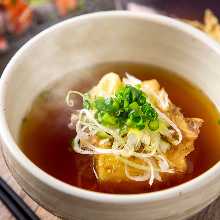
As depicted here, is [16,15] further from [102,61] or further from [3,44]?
[102,61]

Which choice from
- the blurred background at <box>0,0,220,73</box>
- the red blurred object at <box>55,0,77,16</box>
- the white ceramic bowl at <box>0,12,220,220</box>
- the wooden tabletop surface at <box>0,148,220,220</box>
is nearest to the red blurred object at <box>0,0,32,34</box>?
the blurred background at <box>0,0,220,73</box>

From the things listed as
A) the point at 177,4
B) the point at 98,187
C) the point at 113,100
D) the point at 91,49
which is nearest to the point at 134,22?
the point at 91,49

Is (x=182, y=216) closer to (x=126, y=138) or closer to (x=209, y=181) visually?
(x=209, y=181)

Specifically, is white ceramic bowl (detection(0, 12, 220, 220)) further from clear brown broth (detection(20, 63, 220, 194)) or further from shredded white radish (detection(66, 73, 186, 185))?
shredded white radish (detection(66, 73, 186, 185))

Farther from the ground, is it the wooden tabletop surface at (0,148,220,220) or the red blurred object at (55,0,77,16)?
the wooden tabletop surface at (0,148,220,220)

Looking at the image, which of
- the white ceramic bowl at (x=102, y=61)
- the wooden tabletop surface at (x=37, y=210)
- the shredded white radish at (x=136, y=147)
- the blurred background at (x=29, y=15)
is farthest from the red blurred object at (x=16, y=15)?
the shredded white radish at (x=136, y=147)

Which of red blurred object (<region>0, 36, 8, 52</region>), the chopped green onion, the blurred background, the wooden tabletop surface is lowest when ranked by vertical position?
red blurred object (<region>0, 36, 8, 52</region>)
